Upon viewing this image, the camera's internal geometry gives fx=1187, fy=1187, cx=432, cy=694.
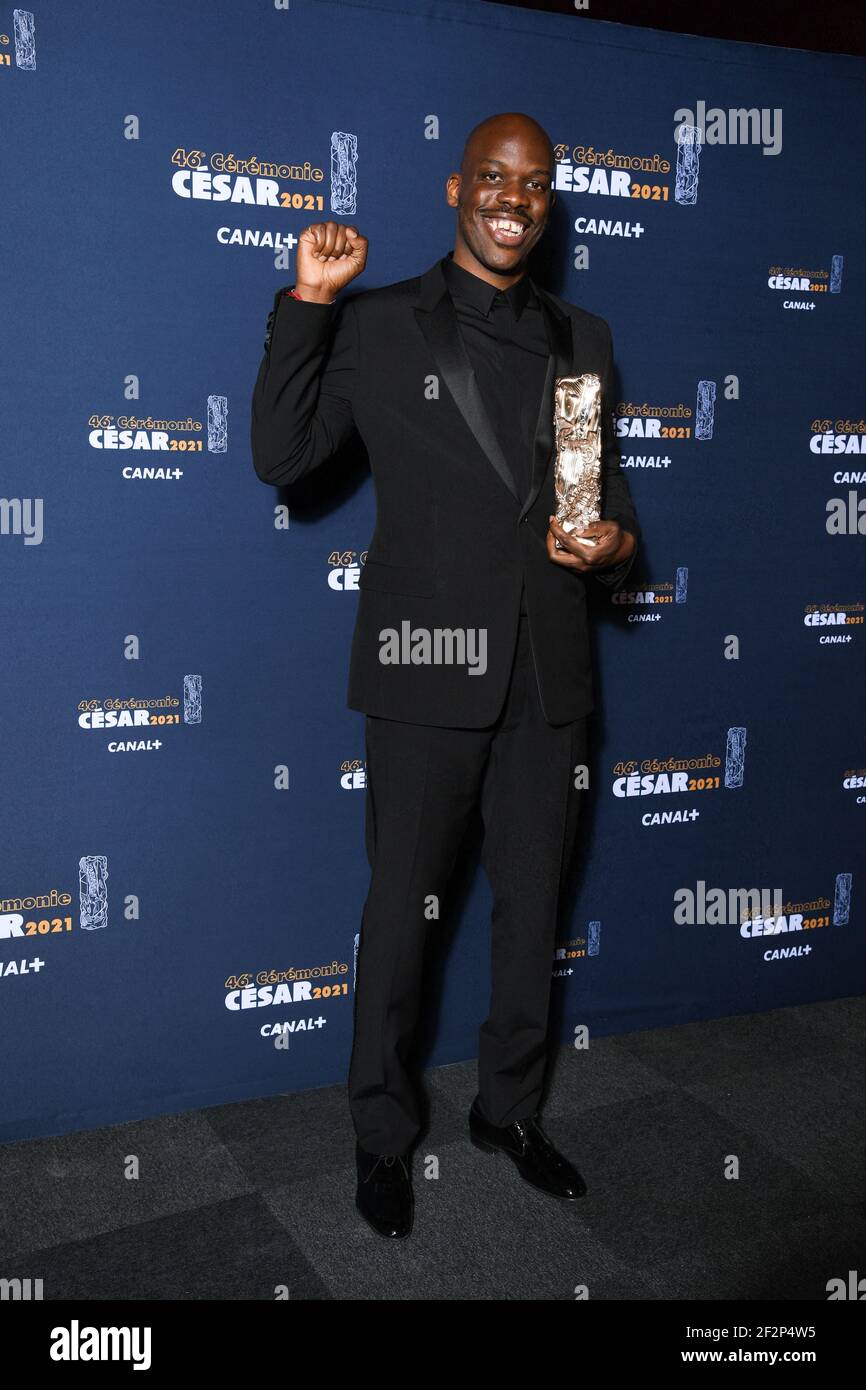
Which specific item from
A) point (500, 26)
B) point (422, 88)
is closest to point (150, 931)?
point (422, 88)

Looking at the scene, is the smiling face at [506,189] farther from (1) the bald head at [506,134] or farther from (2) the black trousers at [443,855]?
(2) the black trousers at [443,855]

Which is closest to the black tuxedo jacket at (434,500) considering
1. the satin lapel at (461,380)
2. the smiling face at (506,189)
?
the satin lapel at (461,380)

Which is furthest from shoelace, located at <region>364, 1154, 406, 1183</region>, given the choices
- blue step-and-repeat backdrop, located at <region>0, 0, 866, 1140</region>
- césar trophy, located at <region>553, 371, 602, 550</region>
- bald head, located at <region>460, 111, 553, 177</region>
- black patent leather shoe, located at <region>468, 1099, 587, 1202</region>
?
bald head, located at <region>460, 111, 553, 177</region>

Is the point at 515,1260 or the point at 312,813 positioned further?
the point at 312,813

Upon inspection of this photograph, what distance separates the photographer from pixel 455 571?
2.11 m

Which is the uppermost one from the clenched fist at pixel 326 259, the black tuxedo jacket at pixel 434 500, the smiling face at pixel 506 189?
the smiling face at pixel 506 189

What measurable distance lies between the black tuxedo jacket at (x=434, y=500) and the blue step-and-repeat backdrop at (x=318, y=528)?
1.28 ft

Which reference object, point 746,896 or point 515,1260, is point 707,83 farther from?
point 515,1260

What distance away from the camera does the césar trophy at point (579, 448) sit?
A: 2.06 m

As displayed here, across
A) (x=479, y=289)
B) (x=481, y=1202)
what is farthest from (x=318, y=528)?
(x=481, y=1202)

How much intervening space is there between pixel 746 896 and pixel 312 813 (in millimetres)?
1255

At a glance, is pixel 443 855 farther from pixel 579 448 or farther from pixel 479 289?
pixel 479 289

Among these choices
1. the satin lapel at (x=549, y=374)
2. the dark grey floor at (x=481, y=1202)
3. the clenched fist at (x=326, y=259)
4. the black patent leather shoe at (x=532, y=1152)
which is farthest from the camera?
the black patent leather shoe at (x=532, y=1152)

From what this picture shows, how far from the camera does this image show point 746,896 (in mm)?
3182
